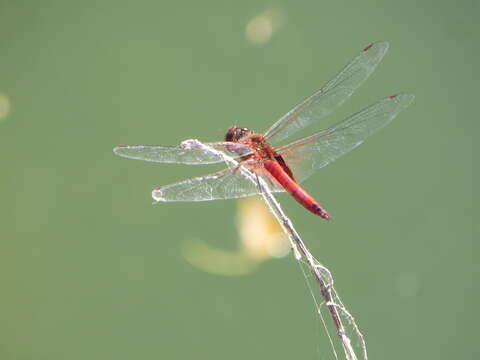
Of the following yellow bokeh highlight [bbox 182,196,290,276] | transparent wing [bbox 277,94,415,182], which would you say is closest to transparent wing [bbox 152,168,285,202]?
transparent wing [bbox 277,94,415,182]

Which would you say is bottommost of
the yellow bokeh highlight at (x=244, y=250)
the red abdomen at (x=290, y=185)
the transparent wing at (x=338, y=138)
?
the red abdomen at (x=290, y=185)

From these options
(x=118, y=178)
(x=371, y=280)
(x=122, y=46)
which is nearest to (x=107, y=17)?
(x=122, y=46)

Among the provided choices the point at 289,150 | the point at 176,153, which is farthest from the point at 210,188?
the point at 289,150

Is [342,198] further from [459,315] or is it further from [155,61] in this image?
[155,61]

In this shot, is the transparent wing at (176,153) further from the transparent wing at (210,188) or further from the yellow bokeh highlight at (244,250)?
the yellow bokeh highlight at (244,250)

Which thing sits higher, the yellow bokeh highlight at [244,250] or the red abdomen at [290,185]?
the yellow bokeh highlight at [244,250]

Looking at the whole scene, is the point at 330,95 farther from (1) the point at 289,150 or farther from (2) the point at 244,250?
(2) the point at 244,250

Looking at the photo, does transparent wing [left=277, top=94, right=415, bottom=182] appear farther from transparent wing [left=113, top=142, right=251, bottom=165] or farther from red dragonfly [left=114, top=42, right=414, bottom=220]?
transparent wing [left=113, top=142, right=251, bottom=165]

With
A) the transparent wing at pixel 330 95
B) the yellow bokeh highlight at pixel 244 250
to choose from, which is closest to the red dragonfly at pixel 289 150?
the transparent wing at pixel 330 95
